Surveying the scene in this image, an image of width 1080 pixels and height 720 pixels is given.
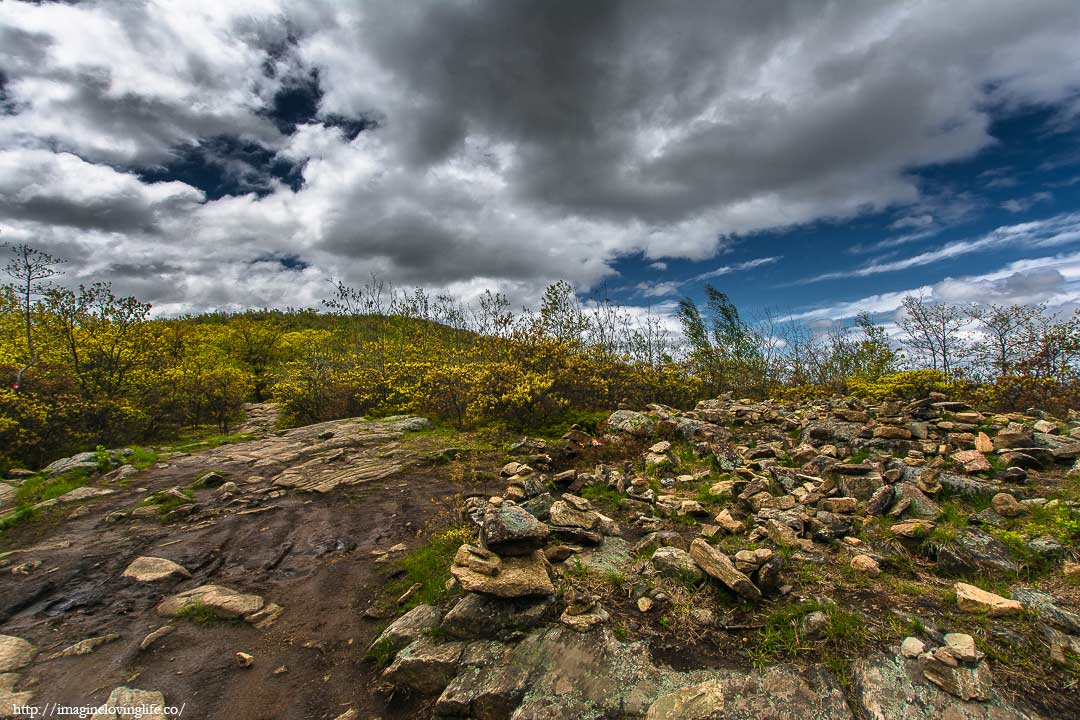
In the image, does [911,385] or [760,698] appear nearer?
[760,698]

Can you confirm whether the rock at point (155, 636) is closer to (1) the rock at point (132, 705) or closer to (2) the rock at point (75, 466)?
(1) the rock at point (132, 705)

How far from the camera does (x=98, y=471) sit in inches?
414

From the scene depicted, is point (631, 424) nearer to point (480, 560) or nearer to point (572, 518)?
point (572, 518)

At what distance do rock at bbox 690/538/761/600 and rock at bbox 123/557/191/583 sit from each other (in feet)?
24.2

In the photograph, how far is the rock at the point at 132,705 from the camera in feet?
12.3

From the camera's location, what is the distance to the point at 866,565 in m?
4.69

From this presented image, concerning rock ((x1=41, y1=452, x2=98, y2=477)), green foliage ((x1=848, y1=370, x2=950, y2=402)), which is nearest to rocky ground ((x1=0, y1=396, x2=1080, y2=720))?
rock ((x1=41, y1=452, x2=98, y2=477))

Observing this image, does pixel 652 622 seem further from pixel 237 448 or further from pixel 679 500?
pixel 237 448

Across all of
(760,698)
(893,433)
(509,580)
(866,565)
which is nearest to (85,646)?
(509,580)

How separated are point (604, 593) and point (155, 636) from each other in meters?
5.25

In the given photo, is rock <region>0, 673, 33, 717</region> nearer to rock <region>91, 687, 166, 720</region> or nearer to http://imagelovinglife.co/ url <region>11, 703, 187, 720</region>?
http://imagelovinglife.co/ url <region>11, 703, 187, 720</region>

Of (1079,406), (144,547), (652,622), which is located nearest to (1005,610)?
(652,622)

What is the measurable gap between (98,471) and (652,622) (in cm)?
1386

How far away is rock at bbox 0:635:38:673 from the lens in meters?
4.34
